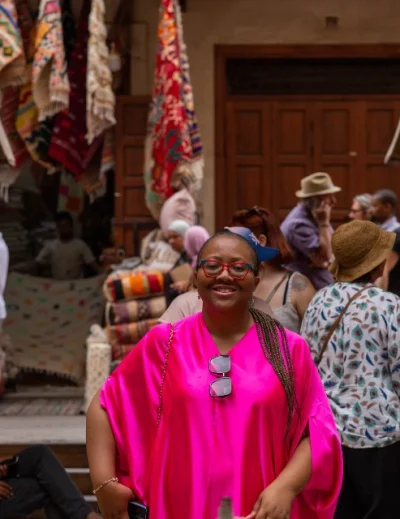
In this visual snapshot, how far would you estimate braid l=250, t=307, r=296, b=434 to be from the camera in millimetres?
3221

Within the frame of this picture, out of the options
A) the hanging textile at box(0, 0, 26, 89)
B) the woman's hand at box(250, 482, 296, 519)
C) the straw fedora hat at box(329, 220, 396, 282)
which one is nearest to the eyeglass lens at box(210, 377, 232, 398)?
the woman's hand at box(250, 482, 296, 519)

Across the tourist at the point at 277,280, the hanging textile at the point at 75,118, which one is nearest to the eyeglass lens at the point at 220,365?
the tourist at the point at 277,280

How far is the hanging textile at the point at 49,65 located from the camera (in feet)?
26.8

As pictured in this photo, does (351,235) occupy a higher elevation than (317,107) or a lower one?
lower

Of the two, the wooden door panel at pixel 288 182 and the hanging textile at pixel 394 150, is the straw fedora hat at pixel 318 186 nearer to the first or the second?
the hanging textile at pixel 394 150

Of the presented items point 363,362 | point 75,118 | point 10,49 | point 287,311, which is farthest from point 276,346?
point 75,118

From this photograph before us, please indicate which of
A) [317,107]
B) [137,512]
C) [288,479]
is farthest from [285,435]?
[317,107]

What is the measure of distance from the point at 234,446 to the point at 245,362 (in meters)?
0.25

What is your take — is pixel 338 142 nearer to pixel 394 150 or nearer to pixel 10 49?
pixel 394 150

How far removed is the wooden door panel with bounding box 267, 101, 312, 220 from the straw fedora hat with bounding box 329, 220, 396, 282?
5235mm

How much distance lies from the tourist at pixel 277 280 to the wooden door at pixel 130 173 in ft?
12.9

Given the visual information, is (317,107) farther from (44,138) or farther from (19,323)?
(19,323)

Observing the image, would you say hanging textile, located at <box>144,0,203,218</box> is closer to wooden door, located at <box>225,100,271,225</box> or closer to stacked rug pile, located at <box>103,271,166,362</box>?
stacked rug pile, located at <box>103,271,166,362</box>

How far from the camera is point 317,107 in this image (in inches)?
391
